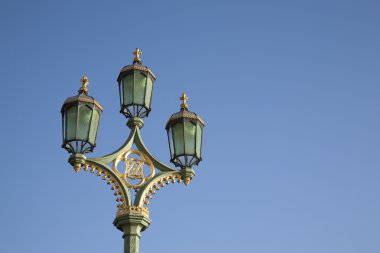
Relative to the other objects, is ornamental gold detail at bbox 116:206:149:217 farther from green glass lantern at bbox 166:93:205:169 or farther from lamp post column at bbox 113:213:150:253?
green glass lantern at bbox 166:93:205:169

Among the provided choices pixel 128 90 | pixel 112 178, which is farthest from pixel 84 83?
pixel 112 178

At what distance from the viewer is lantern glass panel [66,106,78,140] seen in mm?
11992

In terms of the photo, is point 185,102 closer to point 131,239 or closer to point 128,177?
point 128,177

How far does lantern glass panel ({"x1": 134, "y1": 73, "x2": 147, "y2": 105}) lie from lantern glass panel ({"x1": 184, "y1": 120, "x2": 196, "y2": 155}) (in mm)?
900

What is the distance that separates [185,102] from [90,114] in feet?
6.46

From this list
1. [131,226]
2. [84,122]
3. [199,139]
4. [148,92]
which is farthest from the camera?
[148,92]

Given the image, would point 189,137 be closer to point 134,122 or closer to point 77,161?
point 134,122

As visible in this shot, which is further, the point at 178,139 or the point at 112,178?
the point at 178,139

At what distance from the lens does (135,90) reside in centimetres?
1305

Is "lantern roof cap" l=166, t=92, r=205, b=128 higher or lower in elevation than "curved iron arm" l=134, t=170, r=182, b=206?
higher

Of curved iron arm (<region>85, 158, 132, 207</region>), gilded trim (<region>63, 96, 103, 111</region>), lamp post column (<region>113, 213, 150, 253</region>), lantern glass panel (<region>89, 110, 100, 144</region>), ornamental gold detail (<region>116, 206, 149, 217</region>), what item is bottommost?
lamp post column (<region>113, 213, 150, 253</region>)

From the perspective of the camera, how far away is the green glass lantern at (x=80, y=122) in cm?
1198

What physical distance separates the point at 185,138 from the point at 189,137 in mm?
79

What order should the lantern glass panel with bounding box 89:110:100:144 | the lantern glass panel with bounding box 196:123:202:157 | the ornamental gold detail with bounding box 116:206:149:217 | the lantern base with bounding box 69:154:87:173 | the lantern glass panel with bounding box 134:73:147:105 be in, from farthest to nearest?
the lantern glass panel with bounding box 134:73:147:105
the lantern glass panel with bounding box 196:123:202:157
the lantern glass panel with bounding box 89:110:100:144
the lantern base with bounding box 69:154:87:173
the ornamental gold detail with bounding box 116:206:149:217
